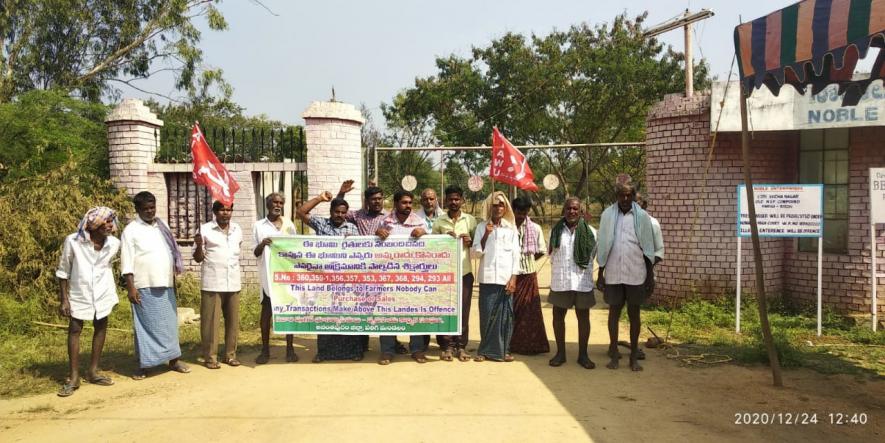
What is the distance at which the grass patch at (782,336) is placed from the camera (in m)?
5.28

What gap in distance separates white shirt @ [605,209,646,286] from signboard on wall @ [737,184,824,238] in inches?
79.4

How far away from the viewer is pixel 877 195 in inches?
250

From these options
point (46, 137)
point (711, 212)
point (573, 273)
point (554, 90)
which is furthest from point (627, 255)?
point (554, 90)

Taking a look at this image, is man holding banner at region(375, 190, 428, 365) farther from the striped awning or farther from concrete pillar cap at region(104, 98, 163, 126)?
concrete pillar cap at region(104, 98, 163, 126)

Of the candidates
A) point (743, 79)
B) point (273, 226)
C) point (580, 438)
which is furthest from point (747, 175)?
point (273, 226)

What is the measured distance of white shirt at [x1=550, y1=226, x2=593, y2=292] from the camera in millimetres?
5281

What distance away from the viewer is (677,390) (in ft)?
15.1

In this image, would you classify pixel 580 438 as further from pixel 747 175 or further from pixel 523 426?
pixel 747 175

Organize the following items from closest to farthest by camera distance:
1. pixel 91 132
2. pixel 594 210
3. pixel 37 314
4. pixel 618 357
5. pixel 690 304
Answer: pixel 618 357 → pixel 37 314 → pixel 690 304 → pixel 91 132 → pixel 594 210

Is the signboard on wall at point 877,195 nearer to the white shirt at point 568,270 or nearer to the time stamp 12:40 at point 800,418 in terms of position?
the time stamp 12:40 at point 800,418

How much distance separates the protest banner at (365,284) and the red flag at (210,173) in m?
0.92

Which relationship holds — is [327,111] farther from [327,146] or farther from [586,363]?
[586,363]

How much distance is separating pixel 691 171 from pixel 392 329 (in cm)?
461

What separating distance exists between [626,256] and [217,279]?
11.7 ft
